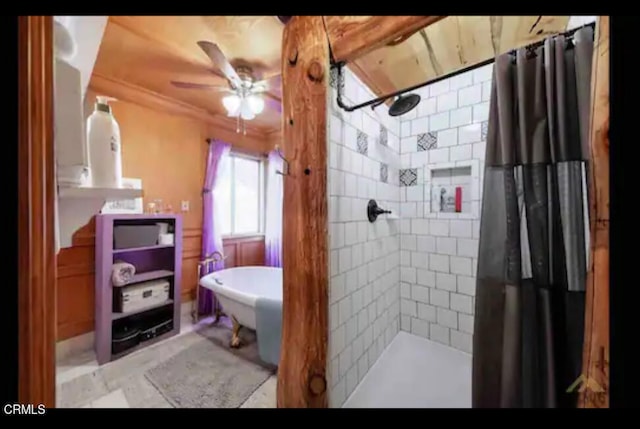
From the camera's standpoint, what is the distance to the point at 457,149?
1.65m

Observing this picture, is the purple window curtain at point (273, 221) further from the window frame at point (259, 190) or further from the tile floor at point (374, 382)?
the tile floor at point (374, 382)

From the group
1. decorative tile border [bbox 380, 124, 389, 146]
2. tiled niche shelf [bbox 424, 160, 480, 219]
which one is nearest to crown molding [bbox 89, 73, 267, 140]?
decorative tile border [bbox 380, 124, 389, 146]

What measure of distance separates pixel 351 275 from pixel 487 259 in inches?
24.1

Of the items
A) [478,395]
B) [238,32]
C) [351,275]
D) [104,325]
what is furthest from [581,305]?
[104,325]

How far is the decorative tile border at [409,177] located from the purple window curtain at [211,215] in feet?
6.97

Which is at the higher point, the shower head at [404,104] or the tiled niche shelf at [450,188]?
the shower head at [404,104]

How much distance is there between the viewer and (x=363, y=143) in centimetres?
138

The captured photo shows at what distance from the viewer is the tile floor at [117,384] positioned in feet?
4.90

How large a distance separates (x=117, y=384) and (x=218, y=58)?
2.28 meters

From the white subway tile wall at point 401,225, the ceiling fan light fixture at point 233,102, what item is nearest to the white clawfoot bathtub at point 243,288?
the white subway tile wall at point 401,225

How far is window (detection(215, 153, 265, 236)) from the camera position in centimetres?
316
